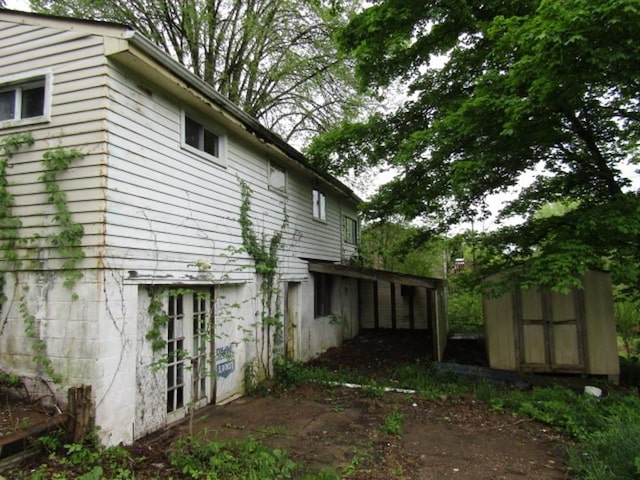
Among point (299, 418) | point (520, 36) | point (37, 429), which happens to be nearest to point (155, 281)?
point (37, 429)

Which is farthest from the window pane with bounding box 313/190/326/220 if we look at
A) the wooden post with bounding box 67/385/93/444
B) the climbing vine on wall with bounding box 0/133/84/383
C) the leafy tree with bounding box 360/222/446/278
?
the wooden post with bounding box 67/385/93/444

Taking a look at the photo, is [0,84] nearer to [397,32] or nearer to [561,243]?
[397,32]

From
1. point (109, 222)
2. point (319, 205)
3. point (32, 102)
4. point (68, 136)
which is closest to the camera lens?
point (109, 222)

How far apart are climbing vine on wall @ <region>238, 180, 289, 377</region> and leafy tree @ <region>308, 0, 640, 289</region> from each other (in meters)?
2.84

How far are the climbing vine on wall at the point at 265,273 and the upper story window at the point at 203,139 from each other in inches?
32.3

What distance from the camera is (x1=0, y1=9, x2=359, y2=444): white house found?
4.62m

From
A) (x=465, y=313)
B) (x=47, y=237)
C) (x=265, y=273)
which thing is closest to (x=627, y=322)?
(x=465, y=313)

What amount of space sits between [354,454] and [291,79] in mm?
14780

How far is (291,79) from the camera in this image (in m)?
16.4

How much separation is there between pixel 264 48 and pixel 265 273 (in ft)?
37.9

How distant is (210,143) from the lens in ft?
23.4

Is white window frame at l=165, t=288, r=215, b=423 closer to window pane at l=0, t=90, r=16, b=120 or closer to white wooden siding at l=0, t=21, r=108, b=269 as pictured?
white wooden siding at l=0, t=21, r=108, b=269

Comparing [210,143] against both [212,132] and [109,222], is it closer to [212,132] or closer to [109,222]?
[212,132]

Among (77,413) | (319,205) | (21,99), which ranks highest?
(21,99)
